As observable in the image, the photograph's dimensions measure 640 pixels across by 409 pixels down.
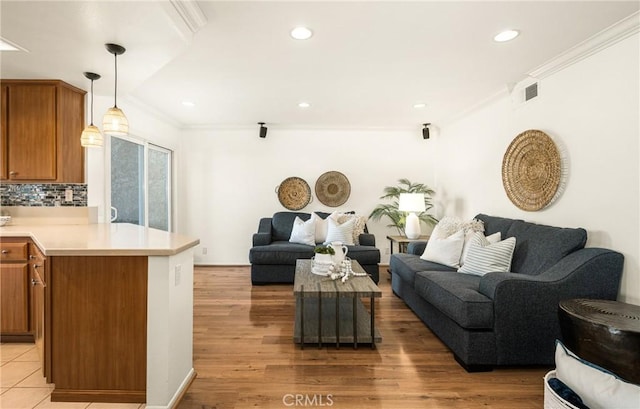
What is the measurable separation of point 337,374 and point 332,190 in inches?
140

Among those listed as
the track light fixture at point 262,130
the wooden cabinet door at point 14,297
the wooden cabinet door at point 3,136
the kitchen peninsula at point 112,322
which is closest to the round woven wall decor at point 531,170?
Result: the kitchen peninsula at point 112,322

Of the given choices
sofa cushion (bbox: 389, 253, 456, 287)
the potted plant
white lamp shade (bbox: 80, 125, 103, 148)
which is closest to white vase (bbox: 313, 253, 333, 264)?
the potted plant

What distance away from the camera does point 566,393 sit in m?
1.56

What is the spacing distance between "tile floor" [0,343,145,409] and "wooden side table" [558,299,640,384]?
2489 mm

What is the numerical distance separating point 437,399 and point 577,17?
2.68 m

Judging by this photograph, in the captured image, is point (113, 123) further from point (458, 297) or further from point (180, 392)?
point (458, 297)

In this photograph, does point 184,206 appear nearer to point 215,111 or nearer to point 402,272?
point 215,111

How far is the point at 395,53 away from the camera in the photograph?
268cm

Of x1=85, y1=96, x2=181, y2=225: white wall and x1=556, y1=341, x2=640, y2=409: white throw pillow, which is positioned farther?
x1=85, y1=96, x2=181, y2=225: white wall

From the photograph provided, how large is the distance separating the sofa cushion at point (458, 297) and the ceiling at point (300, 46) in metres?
1.93

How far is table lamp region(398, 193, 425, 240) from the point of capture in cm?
453

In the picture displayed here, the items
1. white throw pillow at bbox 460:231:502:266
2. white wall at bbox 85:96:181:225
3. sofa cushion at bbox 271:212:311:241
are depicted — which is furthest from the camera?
sofa cushion at bbox 271:212:311:241

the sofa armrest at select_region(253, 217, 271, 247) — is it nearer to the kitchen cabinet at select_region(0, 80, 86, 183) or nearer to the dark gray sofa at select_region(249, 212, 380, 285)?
the dark gray sofa at select_region(249, 212, 380, 285)

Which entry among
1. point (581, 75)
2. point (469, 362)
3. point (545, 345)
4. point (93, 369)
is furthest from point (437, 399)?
point (581, 75)
